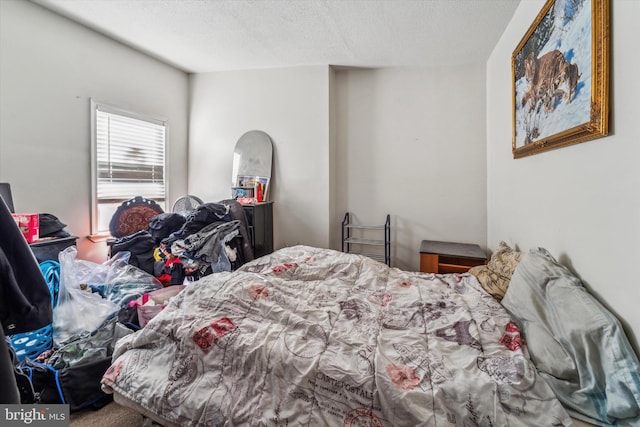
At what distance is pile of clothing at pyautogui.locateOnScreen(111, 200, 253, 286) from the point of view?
2.22 meters

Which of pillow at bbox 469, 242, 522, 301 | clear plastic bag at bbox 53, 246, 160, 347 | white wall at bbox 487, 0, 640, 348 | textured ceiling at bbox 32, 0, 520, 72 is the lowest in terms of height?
clear plastic bag at bbox 53, 246, 160, 347

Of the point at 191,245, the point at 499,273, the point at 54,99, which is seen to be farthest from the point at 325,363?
the point at 54,99

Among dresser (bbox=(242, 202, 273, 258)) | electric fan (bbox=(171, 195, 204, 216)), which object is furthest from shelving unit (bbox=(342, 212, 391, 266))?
electric fan (bbox=(171, 195, 204, 216))

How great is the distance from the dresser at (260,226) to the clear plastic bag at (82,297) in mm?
954

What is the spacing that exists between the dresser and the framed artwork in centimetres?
228

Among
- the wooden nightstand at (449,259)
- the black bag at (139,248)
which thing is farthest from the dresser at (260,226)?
the wooden nightstand at (449,259)

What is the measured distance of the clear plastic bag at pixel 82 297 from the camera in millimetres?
1679

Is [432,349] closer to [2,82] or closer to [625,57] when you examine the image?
[625,57]

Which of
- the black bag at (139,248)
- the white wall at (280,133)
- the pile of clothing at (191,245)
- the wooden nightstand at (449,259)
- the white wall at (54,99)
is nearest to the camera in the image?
the white wall at (54,99)

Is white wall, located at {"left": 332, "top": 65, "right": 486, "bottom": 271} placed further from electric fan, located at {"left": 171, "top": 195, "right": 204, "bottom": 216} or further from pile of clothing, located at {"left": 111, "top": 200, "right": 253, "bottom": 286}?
electric fan, located at {"left": 171, "top": 195, "right": 204, "bottom": 216}

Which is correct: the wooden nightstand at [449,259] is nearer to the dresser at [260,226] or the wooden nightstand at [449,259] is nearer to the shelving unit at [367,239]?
the shelving unit at [367,239]

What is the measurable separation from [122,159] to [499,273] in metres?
3.39

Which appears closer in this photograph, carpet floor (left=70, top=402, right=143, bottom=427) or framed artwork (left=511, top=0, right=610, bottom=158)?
framed artwork (left=511, top=0, right=610, bottom=158)

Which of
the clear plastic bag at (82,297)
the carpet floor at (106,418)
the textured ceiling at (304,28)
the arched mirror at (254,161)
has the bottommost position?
the carpet floor at (106,418)
